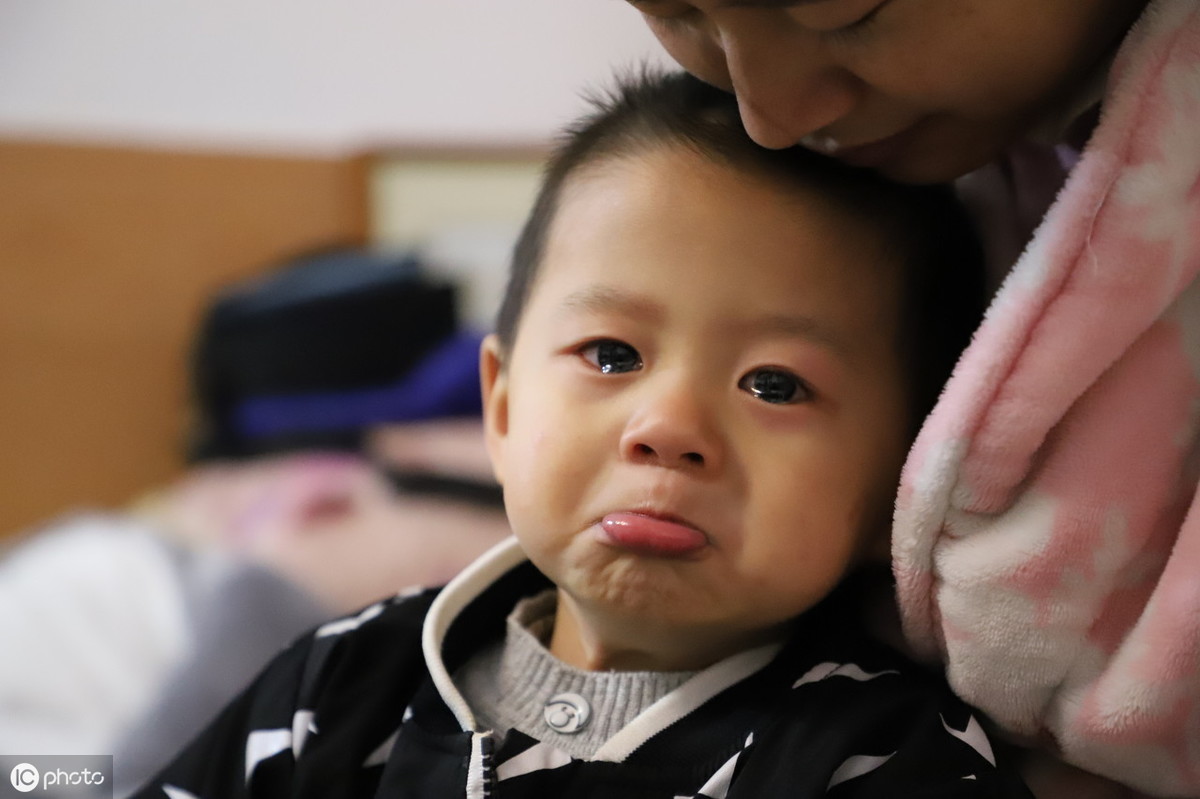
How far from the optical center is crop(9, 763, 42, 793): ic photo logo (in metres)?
→ 0.98

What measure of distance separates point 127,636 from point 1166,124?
115cm

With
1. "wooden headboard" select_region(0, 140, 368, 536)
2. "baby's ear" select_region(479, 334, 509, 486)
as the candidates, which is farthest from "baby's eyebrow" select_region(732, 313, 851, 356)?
"wooden headboard" select_region(0, 140, 368, 536)

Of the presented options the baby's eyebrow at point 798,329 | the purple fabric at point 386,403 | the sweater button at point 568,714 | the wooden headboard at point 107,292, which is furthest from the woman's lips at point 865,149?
the wooden headboard at point 107,292

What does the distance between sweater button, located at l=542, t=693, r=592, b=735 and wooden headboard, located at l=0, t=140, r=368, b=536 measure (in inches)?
72.4

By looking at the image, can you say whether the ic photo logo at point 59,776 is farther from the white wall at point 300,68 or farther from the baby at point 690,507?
the white wall at point 300,68

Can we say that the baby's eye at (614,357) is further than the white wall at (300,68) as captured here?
No

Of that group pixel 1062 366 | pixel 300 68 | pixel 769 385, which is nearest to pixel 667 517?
pixel 769 385

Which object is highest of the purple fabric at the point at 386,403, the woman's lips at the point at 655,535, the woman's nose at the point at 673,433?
the woman's nose at the point at 673,433

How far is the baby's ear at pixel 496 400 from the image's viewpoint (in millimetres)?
810

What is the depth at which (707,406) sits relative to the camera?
0.65 meters

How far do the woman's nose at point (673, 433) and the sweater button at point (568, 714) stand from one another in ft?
0.62

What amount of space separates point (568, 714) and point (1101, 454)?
0.37 metres

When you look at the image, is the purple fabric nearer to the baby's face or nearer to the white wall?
the white wall

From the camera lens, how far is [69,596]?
1.28 meters
